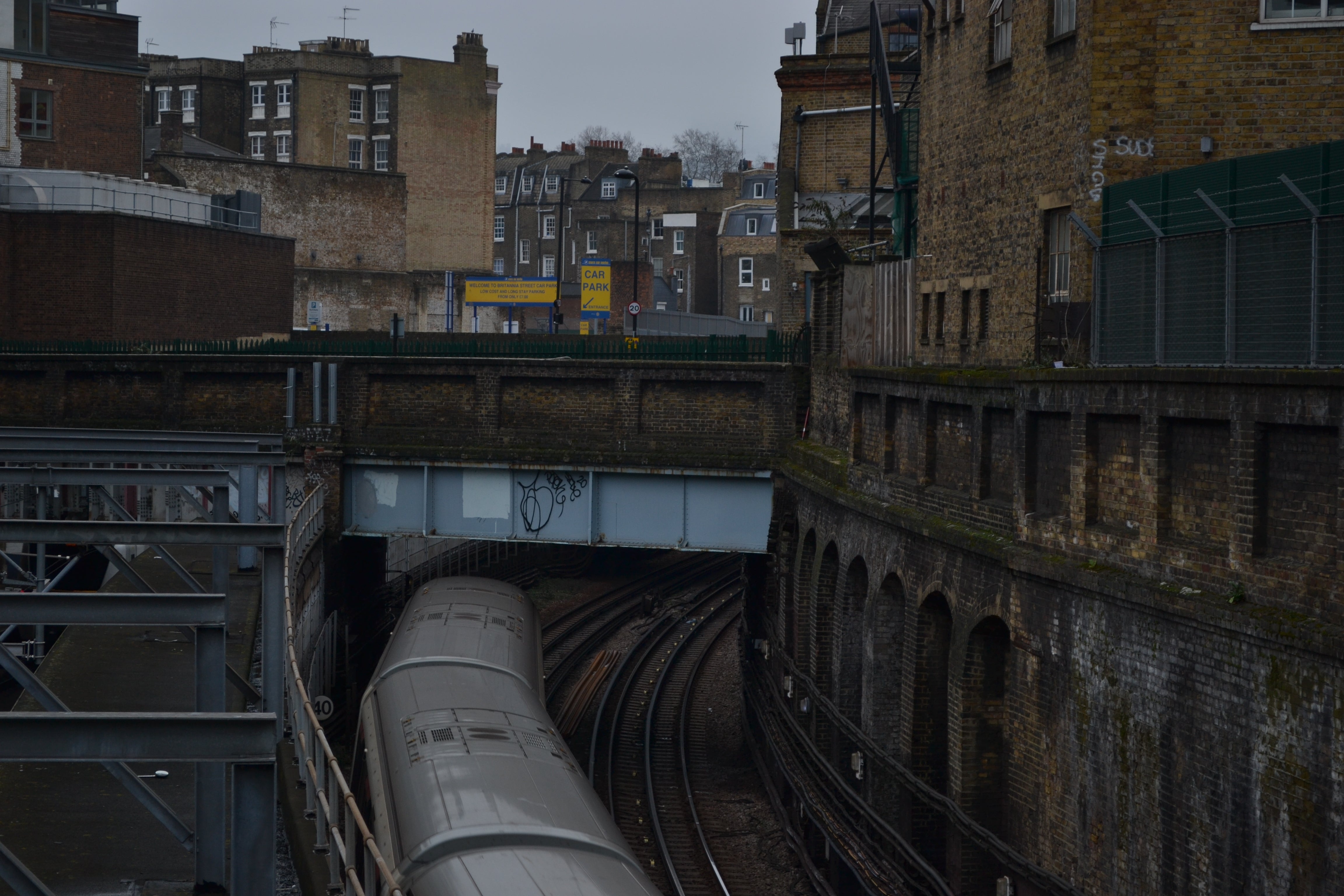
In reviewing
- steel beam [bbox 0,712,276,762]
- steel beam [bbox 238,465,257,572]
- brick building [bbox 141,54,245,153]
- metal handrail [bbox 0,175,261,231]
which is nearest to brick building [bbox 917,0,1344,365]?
steel beam [bbox 0,712,276,762]

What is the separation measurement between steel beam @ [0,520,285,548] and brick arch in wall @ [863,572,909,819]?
801 cm

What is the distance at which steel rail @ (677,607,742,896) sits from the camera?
19.1 m

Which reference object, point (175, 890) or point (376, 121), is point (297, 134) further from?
point (175, 890)

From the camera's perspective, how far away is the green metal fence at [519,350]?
26.4 m

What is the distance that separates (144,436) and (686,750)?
10926 millimetres

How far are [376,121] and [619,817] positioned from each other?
174 feet

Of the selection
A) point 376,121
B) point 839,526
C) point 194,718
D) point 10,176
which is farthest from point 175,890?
point 376,121

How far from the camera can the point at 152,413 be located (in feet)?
93.0

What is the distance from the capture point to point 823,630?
20656mm

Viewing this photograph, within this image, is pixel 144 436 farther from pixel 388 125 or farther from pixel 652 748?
pixel 388 125

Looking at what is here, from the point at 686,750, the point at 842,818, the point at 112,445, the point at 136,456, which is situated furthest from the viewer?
the point at 686,750

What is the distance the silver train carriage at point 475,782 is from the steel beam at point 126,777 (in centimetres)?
183

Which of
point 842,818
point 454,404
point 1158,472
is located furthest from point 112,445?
point 1158,472

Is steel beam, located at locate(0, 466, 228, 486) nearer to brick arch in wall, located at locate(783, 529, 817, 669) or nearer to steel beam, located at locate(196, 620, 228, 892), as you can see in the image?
steel beam, located at locate(196, 620, 228, 892)
